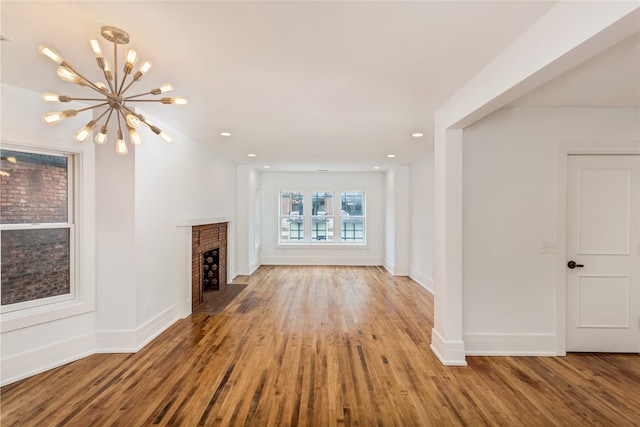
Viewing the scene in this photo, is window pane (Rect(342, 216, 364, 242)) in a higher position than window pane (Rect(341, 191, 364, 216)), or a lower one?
lower

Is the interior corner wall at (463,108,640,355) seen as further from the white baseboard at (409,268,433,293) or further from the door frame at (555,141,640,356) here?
the white baseboard at (409,268,433,293)

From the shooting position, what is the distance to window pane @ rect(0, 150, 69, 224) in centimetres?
257

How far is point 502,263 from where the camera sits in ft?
9.90

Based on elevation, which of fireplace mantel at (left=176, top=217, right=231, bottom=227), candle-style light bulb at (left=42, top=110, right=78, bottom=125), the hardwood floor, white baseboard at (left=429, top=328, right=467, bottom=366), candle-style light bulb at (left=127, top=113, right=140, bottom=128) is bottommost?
the hardwood floor

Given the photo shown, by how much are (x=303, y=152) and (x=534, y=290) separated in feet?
12.6

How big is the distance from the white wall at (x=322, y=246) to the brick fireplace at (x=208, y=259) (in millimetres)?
2333

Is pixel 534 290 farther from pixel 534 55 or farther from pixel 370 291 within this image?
pixel 370 291

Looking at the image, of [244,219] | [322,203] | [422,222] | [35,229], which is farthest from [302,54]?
[322,203]

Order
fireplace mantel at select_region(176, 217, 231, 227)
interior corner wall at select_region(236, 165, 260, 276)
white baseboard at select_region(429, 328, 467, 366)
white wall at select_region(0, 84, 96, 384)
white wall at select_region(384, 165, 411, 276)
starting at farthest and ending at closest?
white wall at select_region(384, 165, 411, 276) < interior corner wall at select_region(236, 165, 260, 276) < fireplace mantel at select_region(176, 217, 231, 227) < white baseboard at select_region(429, 328, 467, 366) < white wall at select_region(0, 84, 96, 384)

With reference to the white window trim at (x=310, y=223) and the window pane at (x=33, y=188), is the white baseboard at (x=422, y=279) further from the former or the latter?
the window pane at (x=33, y=188)

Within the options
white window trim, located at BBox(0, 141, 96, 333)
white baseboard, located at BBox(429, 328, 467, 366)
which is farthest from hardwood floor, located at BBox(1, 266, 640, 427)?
white window trim, located at BBox(0, 141, 96, 333)

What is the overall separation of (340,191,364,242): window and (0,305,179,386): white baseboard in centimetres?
541

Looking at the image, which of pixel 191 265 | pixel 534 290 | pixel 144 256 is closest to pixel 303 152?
pixel 191 265

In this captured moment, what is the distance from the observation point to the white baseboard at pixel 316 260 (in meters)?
8.00
